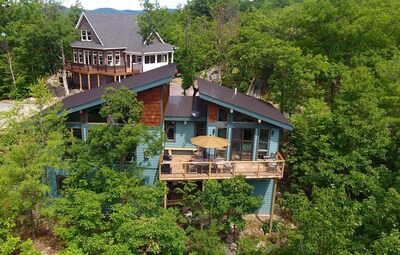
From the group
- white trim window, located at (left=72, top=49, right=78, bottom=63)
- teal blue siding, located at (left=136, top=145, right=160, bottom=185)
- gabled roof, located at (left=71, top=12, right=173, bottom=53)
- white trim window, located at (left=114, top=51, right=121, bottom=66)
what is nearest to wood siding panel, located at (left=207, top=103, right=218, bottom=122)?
teal blue siding, located at (left=136, top=145, right=160, bottom=185)

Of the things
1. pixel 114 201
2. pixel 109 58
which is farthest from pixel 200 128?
pixel 109 58

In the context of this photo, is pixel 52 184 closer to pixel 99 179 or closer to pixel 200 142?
pixel 99 179

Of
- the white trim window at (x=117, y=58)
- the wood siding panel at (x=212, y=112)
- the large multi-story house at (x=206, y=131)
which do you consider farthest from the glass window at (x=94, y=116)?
the white trim window at (x=117, y=58)

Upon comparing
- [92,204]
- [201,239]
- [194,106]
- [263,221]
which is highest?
[194,106]

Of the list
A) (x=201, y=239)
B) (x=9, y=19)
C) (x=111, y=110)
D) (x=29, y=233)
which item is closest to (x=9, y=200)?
(x=29, y=233)

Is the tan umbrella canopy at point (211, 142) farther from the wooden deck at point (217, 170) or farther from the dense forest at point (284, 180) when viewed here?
the dense forest at point (284, 180)

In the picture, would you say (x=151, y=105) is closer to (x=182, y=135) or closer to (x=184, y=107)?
(x=184, y=107)
